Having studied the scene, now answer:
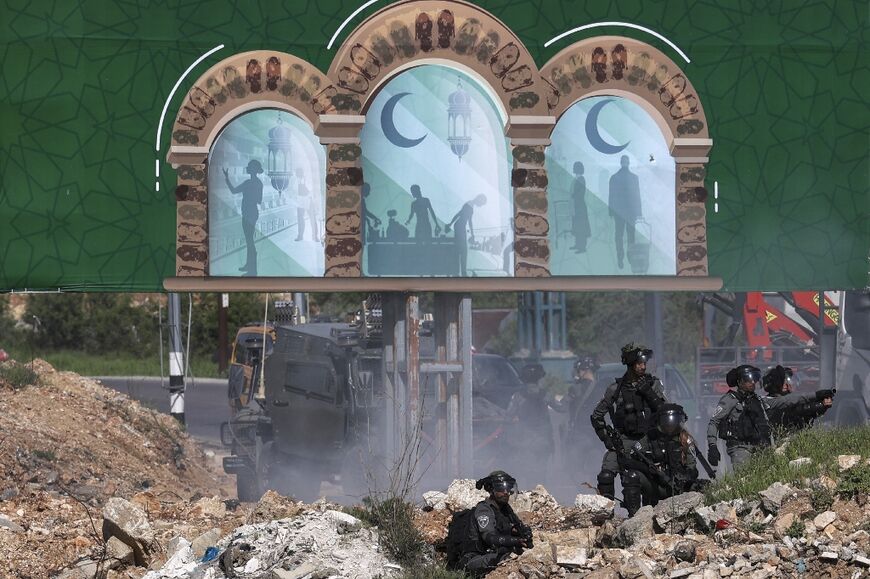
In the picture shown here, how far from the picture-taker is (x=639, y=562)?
11188 mm

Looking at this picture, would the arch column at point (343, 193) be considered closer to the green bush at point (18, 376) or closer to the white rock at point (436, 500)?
the white rock at point (436, 500)

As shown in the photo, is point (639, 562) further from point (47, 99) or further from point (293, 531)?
point (47, 99)

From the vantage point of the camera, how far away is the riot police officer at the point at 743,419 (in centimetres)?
1336

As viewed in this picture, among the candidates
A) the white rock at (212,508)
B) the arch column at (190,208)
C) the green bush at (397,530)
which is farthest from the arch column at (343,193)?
the green bush at (397,530)

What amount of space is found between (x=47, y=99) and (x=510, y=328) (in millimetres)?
26167

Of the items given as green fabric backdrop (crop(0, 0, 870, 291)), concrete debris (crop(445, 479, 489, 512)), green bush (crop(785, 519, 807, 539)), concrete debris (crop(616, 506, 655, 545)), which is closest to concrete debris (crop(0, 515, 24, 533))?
green fabric backdrop (crop(0, 0, 870, 291))

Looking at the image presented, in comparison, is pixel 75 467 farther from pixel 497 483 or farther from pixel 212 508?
pixel 497 483

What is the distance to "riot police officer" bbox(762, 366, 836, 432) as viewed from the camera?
13.4 metres

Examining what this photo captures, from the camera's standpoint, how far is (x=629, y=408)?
13.0 metres

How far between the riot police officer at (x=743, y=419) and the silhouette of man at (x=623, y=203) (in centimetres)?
381

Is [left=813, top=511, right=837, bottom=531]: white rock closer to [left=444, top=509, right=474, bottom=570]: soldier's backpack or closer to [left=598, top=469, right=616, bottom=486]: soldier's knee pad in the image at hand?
[left=598, top=469, right=616, bottom=486]: soldier's knee pad

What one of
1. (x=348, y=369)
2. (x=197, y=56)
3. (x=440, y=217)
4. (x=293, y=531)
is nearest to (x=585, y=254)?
(x=440, y=217)

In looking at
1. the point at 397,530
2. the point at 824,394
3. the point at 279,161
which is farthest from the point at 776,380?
the point at 279,161

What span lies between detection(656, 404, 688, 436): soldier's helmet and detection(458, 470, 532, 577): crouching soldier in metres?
1.71
